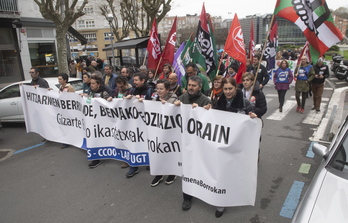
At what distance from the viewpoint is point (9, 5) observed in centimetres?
1545

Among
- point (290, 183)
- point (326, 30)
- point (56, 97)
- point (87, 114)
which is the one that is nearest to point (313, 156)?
point (290, 183)

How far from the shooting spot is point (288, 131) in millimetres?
6566

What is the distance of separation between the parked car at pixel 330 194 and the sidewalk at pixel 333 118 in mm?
3690

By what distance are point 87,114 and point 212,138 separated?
8.58 ft

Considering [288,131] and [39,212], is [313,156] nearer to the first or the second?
[288,131]

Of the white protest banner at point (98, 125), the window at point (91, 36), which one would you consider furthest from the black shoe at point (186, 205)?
the window at point (91, 36)

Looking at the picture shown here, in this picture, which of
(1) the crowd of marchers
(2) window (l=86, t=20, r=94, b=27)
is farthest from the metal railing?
(2) window (l=86, t=20, r=94, b=27)

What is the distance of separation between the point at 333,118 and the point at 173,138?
5971 mm

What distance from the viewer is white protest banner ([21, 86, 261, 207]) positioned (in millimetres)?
2938

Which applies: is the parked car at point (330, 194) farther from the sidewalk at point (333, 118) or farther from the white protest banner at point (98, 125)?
the sidewalk at point (333, 118)

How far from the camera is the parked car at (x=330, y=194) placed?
73.7 inches

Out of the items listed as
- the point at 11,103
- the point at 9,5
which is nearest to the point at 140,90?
the point at 11,103

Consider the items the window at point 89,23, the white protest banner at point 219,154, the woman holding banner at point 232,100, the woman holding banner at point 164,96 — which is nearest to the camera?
the white protest banner at point 219,154

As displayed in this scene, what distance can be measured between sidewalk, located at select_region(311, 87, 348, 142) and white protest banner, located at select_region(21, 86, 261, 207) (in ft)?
12.4
